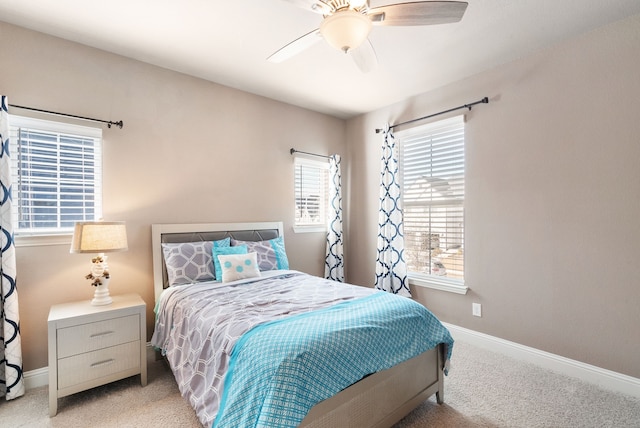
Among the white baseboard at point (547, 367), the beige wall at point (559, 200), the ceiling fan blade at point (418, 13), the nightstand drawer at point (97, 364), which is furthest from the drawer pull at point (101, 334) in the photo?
the beige wall at point (559, 200)

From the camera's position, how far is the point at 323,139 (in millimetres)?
4281

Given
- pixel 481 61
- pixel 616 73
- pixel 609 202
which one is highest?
pixel 481 61

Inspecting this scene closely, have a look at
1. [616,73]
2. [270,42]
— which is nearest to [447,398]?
[616,73]

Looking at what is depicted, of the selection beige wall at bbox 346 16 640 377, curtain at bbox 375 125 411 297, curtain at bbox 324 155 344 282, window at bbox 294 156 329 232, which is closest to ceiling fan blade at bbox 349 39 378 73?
beige wall at bbox 346 16 640 377

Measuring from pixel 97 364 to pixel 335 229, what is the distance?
2.78m

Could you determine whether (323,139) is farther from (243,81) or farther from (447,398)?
(447,398)

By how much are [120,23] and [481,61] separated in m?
Result: 2.98

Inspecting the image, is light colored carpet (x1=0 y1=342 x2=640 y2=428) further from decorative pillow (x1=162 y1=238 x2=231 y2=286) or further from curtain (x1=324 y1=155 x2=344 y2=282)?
curtain (x1=324 y1=155 x2=344 y2=282)

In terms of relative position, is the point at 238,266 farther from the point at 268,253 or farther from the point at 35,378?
the point at 35,378

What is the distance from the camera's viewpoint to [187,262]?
276 cm

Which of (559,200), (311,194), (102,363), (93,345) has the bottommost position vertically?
(102,363)

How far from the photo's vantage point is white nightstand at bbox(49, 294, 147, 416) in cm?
203

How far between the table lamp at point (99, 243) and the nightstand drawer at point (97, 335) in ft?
0.64

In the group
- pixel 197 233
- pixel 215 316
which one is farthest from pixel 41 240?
pixel 215 316
